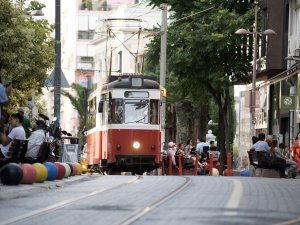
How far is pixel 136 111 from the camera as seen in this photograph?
143 feet

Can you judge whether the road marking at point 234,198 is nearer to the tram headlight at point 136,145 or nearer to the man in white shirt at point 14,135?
the man in white shirt at point 14,135

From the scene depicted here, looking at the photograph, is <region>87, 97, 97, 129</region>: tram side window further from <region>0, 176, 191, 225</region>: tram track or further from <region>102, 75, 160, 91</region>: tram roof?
<region>0, 176, 191, 225</region>: tram track

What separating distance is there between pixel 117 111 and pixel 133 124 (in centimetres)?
73

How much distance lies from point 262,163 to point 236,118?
226ft

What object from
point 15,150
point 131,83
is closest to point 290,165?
point 131,83

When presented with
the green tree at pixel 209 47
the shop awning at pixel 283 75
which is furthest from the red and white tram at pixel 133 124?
the green tree at pixel 209 47

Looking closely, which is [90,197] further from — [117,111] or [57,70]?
[117,111]

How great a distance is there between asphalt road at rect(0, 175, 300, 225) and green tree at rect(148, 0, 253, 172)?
32.4 metres

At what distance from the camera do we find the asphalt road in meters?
15.1

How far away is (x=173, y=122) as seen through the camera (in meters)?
Answer: 88.8

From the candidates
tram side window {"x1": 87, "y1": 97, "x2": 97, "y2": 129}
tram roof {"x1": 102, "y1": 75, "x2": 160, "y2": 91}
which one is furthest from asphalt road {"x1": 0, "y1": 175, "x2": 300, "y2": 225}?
tram side window {"x1": 87, "y1": 97, "x2": 97, "y2": 129}

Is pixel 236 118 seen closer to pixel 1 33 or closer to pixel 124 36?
pixel 124 36

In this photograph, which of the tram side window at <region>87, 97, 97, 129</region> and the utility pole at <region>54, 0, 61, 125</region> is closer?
the utility pole at <region>54, 0, 61, 125</region>

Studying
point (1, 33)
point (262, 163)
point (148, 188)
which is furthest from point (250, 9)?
point (148, 188)
